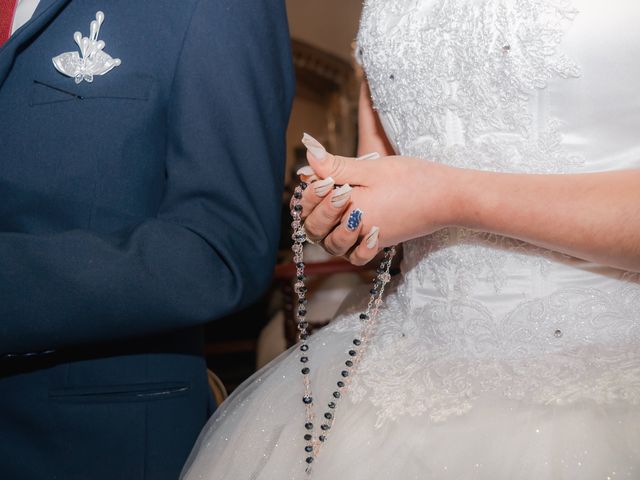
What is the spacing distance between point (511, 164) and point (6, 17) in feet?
2.42

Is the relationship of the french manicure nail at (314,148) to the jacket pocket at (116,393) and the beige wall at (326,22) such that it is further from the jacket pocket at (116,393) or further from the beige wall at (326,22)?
the beige wall at (326,22)

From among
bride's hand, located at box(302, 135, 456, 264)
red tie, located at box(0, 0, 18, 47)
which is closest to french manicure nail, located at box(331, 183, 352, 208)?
bride's hand, located at box(302, 135, 456, 264)

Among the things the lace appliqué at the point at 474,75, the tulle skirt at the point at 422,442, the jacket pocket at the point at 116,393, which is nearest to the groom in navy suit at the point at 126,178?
the jacket pocket at the point at 116,393

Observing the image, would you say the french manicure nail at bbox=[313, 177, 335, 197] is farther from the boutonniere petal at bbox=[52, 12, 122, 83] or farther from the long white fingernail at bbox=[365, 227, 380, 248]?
the boutonniere petal at bbox=[52, 12, 122, 83]

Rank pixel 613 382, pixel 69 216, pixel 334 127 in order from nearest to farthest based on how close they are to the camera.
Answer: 1. pixel 613 382
2. pixel 69 216
3. pixel 334 127

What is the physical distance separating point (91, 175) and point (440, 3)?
21.5 inches

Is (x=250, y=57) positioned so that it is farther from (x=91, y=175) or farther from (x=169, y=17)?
(x=91, y=175)

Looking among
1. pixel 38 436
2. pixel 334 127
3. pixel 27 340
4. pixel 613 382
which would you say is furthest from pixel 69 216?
pixel 334 127

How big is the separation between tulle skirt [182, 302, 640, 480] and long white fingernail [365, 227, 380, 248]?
20 centimetres

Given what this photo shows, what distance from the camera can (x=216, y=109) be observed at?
1.04m

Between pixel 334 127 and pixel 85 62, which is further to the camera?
pixel 334 127

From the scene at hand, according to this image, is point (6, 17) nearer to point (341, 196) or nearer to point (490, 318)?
point (341, 196)

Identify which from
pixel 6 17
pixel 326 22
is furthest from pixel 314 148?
pixel 326 22

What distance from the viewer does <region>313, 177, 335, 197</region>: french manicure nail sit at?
889 millimetres
